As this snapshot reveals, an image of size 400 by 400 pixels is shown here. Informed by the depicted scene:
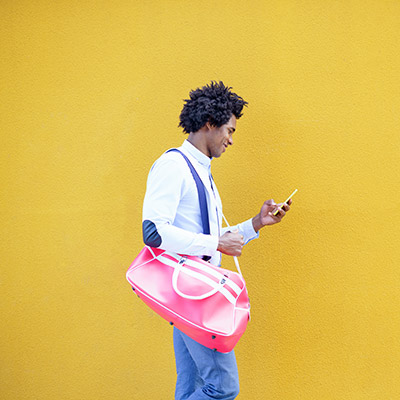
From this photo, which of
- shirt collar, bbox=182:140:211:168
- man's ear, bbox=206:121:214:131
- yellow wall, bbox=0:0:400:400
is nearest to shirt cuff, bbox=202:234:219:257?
shirt collar, bbox=182:140:211:168

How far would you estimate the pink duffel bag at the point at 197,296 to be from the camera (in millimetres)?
1716

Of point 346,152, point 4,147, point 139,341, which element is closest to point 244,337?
point 139,341

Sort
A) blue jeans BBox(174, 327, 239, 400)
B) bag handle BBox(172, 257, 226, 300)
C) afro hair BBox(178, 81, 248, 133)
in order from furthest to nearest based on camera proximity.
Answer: afro hair BBox(178, 81, 248, 133) → blue jeans BBox(174, 327, 239, 400) → bag handle BBox(172, 257, 226, 300)

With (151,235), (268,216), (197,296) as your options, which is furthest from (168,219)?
(268,216)

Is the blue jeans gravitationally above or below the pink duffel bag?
below

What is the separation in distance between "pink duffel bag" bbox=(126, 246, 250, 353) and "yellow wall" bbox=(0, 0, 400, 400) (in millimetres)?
788

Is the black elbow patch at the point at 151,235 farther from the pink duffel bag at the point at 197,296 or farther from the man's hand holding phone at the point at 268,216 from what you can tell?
the man's hand holding phone at the point at 268,216

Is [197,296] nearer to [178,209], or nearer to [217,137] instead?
[178,209]

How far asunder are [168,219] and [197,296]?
305 millimetres

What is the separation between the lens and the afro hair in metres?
1.94

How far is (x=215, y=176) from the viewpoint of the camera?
256 cm

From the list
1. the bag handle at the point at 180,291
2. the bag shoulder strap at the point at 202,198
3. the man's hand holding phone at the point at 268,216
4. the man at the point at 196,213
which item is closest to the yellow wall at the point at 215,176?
the man's hand holding phone at the point at 268,216

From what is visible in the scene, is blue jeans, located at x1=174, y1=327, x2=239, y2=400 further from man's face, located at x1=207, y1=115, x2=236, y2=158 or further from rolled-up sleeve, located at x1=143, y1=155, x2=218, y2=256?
man's face, located at x1=207, y1=115, x2=236, y2=158

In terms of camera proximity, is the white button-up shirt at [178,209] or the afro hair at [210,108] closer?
the white button-up shirt at [178,209]
